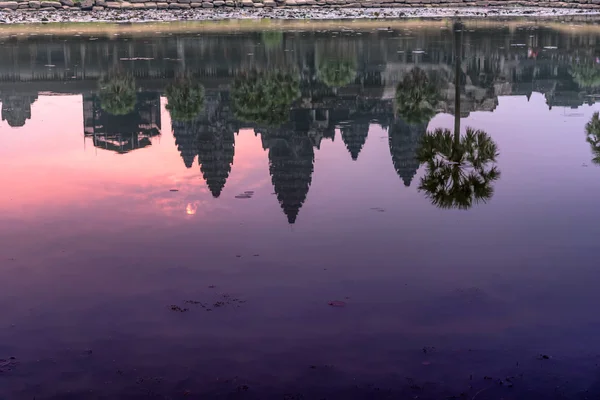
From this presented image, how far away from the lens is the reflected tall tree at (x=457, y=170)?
2611 centimetres

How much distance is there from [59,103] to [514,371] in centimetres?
3739

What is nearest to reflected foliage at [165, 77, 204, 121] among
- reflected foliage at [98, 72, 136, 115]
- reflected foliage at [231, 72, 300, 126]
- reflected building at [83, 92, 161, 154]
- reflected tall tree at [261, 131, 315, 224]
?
reflected building at [83, 92, 161, 154]

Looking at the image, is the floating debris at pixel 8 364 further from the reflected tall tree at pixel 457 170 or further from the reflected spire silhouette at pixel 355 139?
the reflected spire silhouette at pixel 355 139

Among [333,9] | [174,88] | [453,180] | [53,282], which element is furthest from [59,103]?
[333,9]

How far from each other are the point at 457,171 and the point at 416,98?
19534 mm

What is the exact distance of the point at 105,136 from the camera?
131ft

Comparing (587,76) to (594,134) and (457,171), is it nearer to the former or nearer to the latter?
(594,134)

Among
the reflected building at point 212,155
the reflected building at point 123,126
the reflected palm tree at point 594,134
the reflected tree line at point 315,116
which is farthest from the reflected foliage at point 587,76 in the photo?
the reflected building at point 123,126

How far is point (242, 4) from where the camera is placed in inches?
5428

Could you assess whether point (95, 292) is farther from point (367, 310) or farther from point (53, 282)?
point (367, 310)

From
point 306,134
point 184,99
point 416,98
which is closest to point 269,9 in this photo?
point 184,99

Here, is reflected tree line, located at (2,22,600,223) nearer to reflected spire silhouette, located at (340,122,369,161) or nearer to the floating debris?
reflected spire silhouette, located at (340,122,369,161)

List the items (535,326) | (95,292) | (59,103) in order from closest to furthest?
1. (535,326)
2. (95,292)
3. (59,103)

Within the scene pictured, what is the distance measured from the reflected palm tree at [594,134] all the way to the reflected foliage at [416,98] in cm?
662
